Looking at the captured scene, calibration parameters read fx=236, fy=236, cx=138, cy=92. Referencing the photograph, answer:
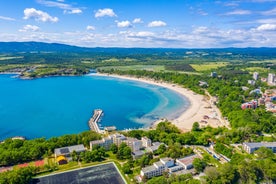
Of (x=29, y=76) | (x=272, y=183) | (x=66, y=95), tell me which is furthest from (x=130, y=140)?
(x=29, y=76)

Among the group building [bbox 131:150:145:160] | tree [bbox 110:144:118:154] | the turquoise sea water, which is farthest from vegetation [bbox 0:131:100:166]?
the turquoise sea water

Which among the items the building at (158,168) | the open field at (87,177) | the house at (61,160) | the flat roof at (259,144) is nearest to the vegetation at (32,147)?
the house at (61,160)

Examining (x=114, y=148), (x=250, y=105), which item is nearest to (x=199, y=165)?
(x=114, y=148)

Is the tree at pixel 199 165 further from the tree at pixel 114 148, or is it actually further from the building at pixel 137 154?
the tree at pixel 114 148

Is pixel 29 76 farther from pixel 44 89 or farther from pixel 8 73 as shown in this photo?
pixel 44 89

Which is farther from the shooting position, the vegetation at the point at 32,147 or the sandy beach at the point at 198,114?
the sandy beach at the point at 198,114

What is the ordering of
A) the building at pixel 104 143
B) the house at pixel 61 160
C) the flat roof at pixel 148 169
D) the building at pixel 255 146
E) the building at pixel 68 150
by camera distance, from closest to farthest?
the flat roof at pixel 148 169 < the house at pixel 61 160 < the building at pixel 68 150 < the building at pixel 255 146 < the building at pixel 104 143

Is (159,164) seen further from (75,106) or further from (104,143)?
(75,106)
